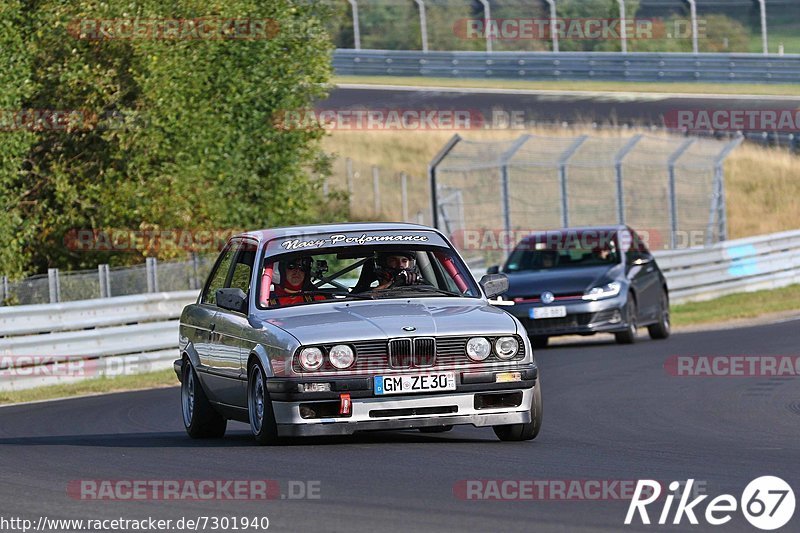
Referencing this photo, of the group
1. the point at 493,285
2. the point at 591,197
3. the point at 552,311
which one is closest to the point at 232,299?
the point at 493,285

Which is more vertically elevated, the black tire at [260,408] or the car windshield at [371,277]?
the car windshield at [371,277]

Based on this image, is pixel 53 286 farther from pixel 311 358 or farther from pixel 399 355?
pixel 399 355

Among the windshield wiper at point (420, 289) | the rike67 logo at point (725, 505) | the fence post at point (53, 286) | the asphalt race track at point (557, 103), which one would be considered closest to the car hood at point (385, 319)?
the windshield wiper at point (420, 289)

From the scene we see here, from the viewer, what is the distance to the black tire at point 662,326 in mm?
23172

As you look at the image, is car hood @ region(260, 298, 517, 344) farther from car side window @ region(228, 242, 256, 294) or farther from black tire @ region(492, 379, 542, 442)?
car side window @ region(228, 242, 256, 294)

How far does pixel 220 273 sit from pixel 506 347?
117 inches

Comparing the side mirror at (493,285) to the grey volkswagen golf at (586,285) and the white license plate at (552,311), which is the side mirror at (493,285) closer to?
the grey volkswagen golf at (586,285)

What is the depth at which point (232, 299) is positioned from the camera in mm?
11594

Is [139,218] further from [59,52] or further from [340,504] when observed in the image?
[340,504]

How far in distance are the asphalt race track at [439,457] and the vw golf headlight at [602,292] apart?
4.88 meters

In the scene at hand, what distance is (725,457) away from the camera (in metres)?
9.92

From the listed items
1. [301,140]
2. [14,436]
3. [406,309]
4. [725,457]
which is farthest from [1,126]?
[725,457]

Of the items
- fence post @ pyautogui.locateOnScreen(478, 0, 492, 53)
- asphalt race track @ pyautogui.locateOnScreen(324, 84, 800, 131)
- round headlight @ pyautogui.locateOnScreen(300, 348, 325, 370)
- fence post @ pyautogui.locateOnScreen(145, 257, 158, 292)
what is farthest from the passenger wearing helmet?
fence post @ pyautogui.locateOnScreen(478, 0, 492, 53)

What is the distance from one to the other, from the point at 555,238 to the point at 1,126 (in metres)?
7.95
